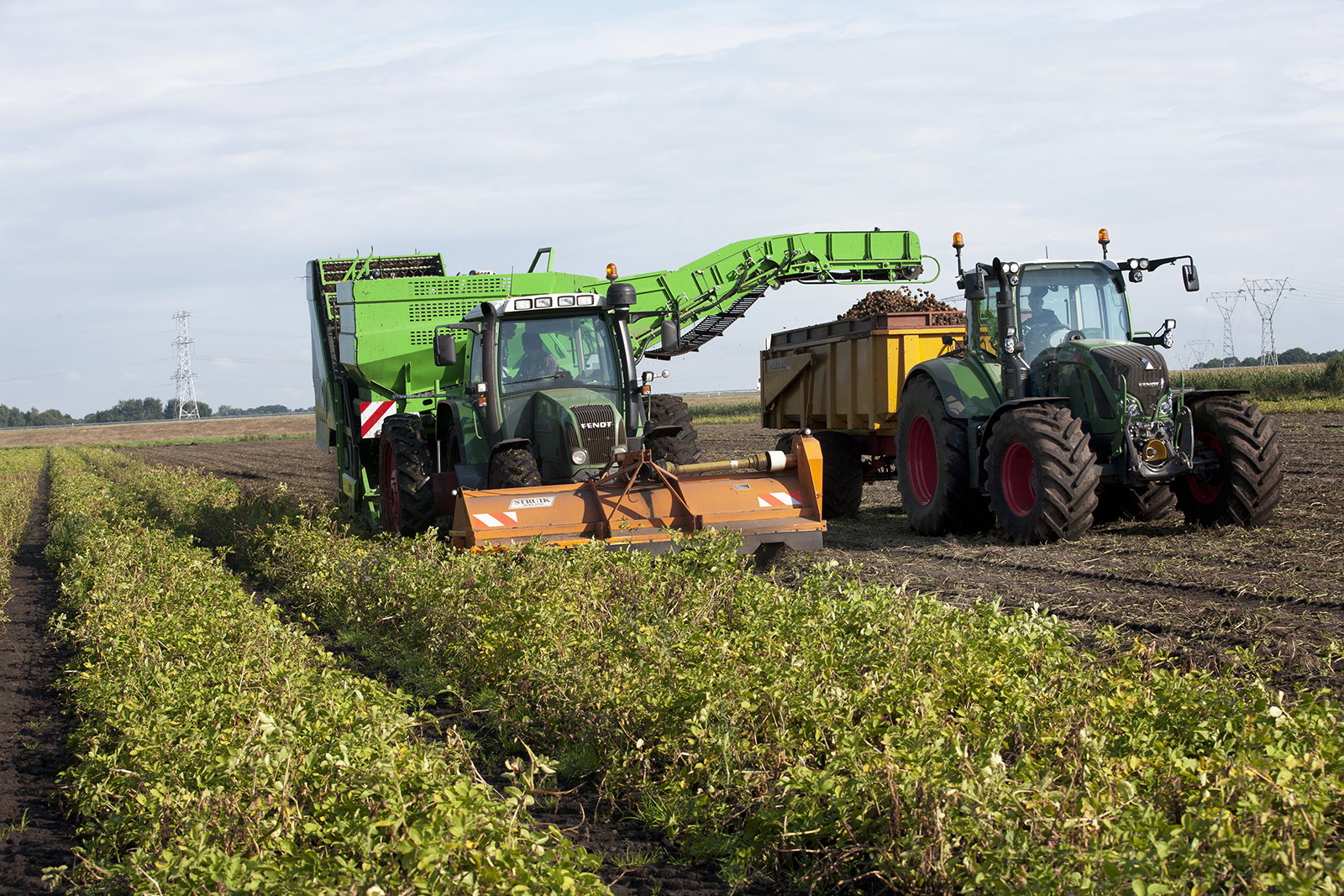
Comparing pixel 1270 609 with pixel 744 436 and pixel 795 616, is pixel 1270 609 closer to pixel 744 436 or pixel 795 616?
pixel 795 616

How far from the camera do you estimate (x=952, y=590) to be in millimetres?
7445

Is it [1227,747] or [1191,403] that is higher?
[1191,403]

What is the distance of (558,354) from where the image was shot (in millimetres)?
10086

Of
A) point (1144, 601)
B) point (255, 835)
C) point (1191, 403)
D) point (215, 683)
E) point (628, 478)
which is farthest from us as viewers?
point (1191, 403)

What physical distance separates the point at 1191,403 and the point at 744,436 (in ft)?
66.5

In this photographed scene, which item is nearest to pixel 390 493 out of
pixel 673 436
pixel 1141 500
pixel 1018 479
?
pixel 673 436

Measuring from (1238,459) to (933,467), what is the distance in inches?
103

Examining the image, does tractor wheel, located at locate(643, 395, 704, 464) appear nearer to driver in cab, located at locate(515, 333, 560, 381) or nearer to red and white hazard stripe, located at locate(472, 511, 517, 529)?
driver in cab, located at locate(515, 333, 560, 381)

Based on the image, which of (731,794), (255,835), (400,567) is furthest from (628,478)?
(255,835)

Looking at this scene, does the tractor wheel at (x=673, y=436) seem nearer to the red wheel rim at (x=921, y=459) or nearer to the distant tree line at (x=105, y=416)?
the red wheel rim at (x=921, y=459)

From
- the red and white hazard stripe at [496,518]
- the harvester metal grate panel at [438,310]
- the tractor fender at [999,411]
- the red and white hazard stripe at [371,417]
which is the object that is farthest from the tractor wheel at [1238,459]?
the red and white hazard stripe at [371,417]

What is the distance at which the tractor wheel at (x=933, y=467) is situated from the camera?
391 inches

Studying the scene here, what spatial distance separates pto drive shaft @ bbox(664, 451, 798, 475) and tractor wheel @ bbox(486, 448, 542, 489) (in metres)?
1.10

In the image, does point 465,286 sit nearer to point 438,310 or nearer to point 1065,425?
point 438,310
